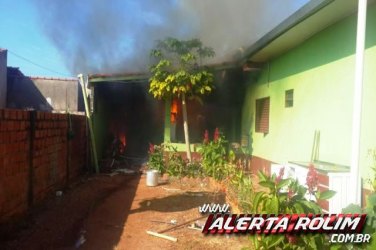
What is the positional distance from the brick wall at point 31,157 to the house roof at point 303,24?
14.5ft

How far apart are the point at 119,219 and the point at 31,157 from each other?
1.66 metres

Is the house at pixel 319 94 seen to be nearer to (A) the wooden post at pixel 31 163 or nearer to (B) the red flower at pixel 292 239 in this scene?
(B) the red flower at pixel 292 239

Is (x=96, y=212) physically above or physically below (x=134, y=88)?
below

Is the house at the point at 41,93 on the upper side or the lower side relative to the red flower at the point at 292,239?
upper

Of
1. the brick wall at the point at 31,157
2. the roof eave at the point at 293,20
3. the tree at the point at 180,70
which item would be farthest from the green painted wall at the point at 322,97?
the brick wall at the point at 31,157

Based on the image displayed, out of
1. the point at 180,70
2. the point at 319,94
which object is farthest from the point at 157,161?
the point at 319,94

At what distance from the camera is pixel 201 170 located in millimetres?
9789

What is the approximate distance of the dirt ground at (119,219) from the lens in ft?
15.3

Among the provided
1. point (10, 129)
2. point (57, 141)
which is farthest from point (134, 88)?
point (10, 129)

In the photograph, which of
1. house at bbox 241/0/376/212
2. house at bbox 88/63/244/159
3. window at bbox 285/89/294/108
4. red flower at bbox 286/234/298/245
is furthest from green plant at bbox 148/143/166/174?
red flower at bbox 286/234/298/245

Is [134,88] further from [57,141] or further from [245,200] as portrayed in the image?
[245,200]

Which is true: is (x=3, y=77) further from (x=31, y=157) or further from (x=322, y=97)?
(x=322, y=97)

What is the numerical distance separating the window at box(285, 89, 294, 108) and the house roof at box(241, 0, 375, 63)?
36.6 inches

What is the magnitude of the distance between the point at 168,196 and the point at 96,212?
1837 mm
